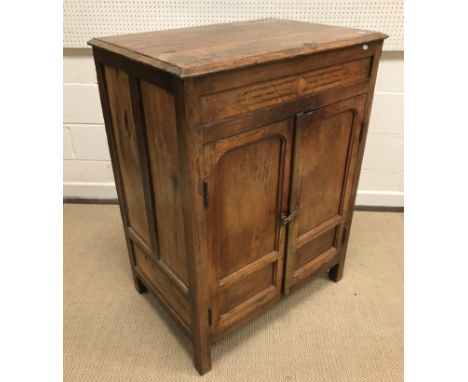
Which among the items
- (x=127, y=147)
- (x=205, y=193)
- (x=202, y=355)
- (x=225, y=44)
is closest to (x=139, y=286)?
(x=202, y=355)

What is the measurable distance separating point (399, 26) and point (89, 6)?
147 cm

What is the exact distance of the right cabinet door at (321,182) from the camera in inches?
52.1

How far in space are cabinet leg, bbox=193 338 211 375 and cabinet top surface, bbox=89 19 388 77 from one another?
36.2 inches

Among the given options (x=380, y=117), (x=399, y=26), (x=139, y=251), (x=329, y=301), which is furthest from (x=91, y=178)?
(x=399, y=26)

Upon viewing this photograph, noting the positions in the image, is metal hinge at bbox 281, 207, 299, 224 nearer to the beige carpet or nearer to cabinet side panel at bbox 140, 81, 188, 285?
cabinet side panel at bbox 140, 81, 188, 285

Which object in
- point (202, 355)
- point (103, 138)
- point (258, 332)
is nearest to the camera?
point (202, 355)

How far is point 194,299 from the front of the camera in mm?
1268

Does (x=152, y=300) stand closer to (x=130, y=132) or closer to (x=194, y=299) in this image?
(x=194, y=299)

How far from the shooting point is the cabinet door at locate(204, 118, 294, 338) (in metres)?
1.14

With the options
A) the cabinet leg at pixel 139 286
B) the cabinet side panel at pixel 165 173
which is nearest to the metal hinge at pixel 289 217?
the cabinet side panel at pixel 165 173

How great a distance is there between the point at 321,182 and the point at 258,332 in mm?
664

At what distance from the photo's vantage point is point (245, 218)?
1.28 m

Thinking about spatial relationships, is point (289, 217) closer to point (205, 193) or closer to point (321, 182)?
point (321, 182)

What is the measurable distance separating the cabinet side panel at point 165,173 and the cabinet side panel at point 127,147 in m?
0.09
